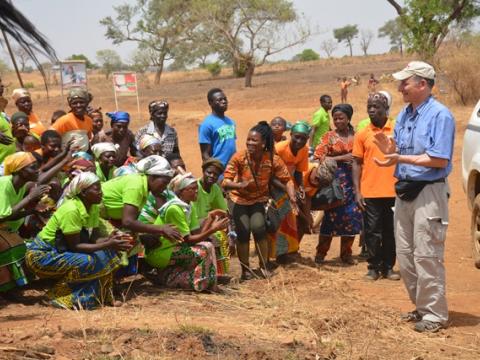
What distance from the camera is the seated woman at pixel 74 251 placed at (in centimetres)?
548

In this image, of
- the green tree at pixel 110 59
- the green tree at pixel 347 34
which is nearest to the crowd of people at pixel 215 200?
the green tree at pixel 110 59

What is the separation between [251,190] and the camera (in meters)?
6.85

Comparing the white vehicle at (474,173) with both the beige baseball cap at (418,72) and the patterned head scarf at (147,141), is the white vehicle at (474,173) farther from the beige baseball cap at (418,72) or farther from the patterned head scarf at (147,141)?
the patterned head scarf at (147,141)

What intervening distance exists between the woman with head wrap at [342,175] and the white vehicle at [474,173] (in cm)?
117

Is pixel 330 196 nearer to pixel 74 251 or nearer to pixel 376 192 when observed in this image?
pixel 376 192

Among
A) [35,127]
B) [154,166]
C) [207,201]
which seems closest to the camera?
[154,166]

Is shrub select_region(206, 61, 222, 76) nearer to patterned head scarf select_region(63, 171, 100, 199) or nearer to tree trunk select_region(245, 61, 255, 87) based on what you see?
tree trunk select_region(245, 61, 255, 87)

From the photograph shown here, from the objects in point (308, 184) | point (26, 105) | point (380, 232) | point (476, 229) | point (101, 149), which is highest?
point (26, 105)

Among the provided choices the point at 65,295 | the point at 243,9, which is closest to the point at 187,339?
the point at 65,295

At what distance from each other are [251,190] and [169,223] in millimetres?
1099

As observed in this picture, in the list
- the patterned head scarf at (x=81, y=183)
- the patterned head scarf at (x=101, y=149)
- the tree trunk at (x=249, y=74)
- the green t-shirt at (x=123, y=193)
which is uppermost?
the tree trunk at (x=249, y=74)

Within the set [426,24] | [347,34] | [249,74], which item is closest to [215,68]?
[249,74]

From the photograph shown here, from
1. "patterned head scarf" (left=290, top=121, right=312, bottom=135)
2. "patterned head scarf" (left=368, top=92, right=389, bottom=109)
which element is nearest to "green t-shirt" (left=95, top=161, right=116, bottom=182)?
"patterned head scarf" (left=290, top=121, right=312, bottom=135)

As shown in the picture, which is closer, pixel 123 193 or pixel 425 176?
pixel 425 176
